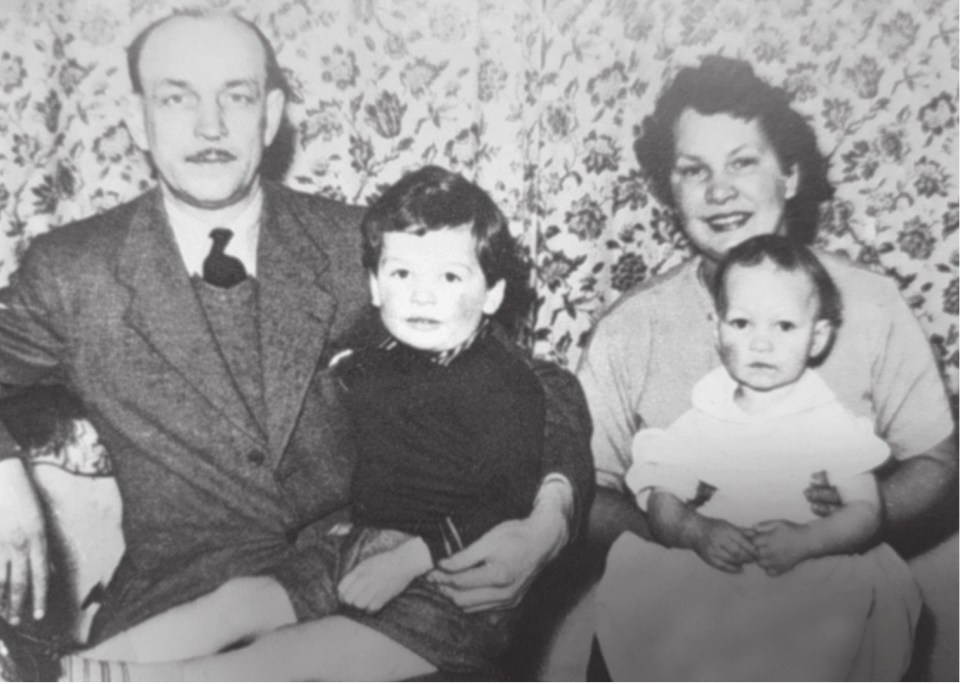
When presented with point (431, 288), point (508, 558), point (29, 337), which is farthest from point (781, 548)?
point (29, 337)

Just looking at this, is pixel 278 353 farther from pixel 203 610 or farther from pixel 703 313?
pixel 703 313

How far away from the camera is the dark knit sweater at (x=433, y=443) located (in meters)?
1.38

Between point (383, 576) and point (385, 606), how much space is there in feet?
0.14

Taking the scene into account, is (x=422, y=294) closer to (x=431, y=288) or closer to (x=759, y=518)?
(x=431, y=288)

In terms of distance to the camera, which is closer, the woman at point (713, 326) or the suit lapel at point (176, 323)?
the suit lapel at point (176, 323)

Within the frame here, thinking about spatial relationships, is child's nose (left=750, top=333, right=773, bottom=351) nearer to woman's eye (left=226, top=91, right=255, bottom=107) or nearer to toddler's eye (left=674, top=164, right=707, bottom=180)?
toddler's eye (left=674, top=164, right=707, bottom=180)

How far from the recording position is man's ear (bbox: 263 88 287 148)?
56.1 inches

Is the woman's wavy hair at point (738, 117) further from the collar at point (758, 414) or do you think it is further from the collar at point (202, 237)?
the collar at point (202, 237)

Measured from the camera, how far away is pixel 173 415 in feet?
4.51

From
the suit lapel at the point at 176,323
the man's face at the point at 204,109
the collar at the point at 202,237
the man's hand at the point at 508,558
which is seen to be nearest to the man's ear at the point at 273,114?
the man's face at the point at 204,109

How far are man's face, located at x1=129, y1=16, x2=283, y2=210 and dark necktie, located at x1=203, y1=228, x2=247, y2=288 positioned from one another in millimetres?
45

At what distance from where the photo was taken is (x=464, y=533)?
140cm

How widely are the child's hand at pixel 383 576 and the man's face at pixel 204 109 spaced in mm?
550

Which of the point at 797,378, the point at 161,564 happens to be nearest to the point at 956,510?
the point at 797,378
